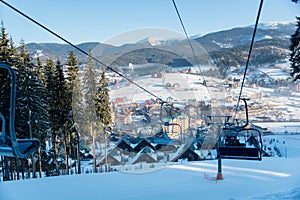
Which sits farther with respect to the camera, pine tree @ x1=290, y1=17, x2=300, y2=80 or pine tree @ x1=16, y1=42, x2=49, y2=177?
pine tree @ x1=16, y1=42, x2=49, y2=177

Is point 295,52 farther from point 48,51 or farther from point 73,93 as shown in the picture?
point 48,51

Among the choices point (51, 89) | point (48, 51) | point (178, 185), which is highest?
point (48, 51)

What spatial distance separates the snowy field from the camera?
17.0 ft

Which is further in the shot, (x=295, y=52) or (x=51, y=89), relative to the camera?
(x=51, y=89)

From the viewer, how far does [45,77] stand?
13.1 meters

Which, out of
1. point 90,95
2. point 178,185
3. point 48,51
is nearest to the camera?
point 178,185

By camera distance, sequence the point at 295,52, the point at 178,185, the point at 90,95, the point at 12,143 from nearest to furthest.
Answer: the point at 12,143 → the point at 178,185 → the point at 295,52 → the point at 90,95

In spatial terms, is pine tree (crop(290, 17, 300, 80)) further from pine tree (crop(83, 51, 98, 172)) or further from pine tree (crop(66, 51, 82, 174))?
pine tree (crop(66, 51, 82, 174))

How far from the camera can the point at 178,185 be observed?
19.6ft

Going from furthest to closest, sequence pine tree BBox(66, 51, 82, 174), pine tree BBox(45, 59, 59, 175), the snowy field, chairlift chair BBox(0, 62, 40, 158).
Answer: pine tree BBox(66, 51, 82, 174) < pine tree BBox(45, 59, 59, 175) < the snowy field < chairlift chair BBox(0, 62, 40, 158)

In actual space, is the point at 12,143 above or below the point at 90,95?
below

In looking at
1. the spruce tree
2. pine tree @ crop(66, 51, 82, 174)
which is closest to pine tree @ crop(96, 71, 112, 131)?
pine tree @ crop(66, 51, 82, 174)

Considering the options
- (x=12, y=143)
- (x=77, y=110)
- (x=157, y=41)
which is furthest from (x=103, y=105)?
(x=12, y=143)

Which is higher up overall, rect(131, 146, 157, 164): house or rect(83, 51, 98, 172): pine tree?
rect(83, 51, 98, 172): pine tree
